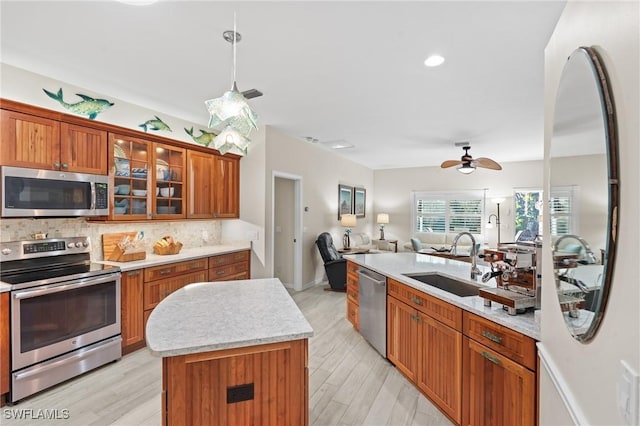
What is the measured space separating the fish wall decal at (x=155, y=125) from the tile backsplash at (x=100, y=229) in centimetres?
116

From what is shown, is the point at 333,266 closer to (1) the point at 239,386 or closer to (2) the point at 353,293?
(2) the point at 353,293

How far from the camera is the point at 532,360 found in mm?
1444

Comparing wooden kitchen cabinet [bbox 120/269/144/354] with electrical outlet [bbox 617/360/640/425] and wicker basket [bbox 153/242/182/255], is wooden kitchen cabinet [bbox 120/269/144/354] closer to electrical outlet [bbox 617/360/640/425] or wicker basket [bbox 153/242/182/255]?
wicker basket [bbox 153/242/182/255]

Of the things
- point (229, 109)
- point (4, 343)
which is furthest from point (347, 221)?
point (4, 343)

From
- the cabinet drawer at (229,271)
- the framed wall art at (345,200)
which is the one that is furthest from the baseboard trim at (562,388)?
the framed wall art at (345,200)

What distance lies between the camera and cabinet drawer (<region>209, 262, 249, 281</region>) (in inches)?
148

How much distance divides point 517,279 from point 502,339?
369mm

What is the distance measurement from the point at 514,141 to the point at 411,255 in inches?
131

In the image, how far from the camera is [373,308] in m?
3.01

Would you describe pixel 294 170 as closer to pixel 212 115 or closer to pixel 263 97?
pixel 263 97

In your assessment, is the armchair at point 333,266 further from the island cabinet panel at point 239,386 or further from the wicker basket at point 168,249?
the island cabinet panel at point 239,386

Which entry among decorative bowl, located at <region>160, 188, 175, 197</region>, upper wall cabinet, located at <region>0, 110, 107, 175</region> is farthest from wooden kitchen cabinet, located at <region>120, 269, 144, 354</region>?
upper wall cabinet, located at <region>0, 110, 107, 175</region>

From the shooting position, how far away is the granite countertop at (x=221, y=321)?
1.30 m

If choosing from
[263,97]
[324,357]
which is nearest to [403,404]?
[324,357]
